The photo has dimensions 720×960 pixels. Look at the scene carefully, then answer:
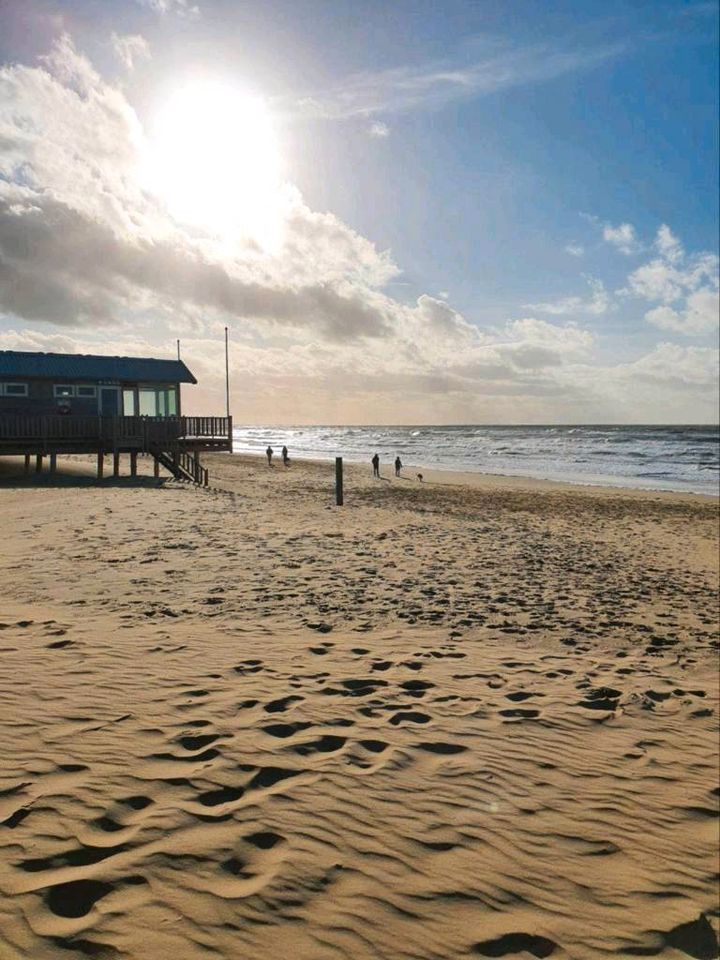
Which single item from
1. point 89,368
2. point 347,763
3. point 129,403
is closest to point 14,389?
point 89,368

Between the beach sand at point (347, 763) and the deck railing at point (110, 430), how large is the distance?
667 inches

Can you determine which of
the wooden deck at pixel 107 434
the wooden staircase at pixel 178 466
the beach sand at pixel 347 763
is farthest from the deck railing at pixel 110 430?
the beach sand at pixel 347 763

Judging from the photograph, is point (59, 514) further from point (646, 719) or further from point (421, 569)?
point (646, 719)

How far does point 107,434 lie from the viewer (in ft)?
90.3

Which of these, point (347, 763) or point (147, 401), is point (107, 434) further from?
point (347, 763)

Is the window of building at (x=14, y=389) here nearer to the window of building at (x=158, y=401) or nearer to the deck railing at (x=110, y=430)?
the deck railing at (x=110, y=430)

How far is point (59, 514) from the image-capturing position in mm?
15500

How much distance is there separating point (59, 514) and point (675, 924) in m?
15.5

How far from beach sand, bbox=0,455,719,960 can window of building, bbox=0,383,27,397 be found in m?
20.2

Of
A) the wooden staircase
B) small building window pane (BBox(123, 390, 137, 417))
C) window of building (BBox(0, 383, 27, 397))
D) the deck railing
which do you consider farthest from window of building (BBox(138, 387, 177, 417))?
window of building (BBox(0, 383, 27, 397))

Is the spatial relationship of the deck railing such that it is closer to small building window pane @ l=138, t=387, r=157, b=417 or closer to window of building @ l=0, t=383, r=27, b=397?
window of building @ l=0, t=383, r=27, b=397

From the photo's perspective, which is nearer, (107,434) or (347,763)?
(347,763)

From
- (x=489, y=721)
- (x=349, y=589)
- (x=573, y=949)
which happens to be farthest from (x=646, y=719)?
(x=349, y=589)

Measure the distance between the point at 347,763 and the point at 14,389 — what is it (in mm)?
29382
